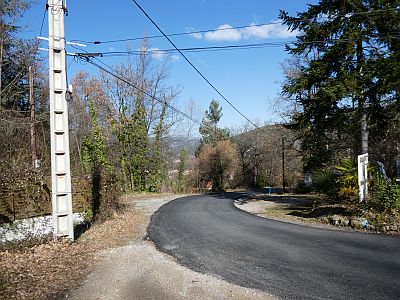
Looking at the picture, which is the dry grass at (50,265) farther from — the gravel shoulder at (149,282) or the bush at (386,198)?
the bush at (386,198)

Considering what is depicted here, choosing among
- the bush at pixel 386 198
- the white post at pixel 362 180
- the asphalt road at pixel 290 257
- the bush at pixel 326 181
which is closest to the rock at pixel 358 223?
the bush at pixel 386 198

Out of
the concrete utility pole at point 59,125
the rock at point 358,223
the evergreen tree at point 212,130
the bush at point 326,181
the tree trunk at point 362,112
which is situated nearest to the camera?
the concrete utility pole at point 59,125

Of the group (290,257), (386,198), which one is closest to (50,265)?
(290,257)

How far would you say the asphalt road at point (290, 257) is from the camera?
5.99 meters

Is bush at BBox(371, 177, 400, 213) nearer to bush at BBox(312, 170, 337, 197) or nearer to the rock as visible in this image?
the rock

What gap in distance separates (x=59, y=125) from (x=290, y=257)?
6802 millimetres

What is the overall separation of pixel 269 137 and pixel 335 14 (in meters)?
35.3

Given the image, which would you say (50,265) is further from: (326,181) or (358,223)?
(326,181)

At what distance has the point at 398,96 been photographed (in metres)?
15.7

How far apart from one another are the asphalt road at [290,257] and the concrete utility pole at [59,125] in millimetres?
2749

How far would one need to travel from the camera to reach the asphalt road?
599 cm

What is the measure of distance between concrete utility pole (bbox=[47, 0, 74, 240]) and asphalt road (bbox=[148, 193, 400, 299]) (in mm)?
2749

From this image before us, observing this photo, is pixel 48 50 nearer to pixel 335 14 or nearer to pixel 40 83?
pixel 335 14

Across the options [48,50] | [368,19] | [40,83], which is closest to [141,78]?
[40,83]
